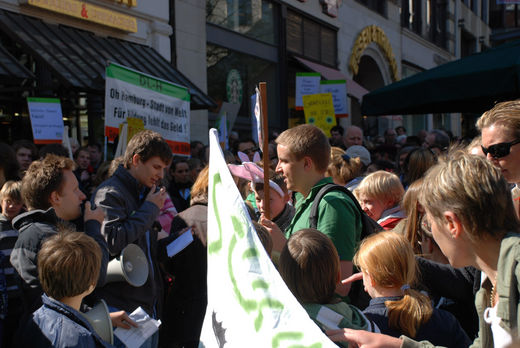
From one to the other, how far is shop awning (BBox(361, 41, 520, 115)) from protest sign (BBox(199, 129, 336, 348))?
4.46m

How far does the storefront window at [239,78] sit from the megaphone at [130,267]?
29.1ft

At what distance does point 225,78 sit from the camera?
12578 millimetres

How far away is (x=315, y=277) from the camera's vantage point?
7.18ft

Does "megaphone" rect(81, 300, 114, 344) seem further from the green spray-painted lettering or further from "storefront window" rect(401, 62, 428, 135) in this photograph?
"storefront window" rect(401, 62, 428, 135)

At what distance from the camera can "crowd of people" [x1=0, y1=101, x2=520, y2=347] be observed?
1676 millimetres

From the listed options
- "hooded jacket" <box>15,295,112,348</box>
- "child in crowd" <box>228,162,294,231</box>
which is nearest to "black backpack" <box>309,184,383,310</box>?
"child in crowd" <box>228,162,294,231</box>

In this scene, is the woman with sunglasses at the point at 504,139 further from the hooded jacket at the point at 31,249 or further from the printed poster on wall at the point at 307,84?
the printed poster on wall at the point at 307,84

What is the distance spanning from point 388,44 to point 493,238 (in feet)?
67.6

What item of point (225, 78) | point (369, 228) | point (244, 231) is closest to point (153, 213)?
point (369, 228)

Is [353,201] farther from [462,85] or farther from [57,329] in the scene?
[462,85]

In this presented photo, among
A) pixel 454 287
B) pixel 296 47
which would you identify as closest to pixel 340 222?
pixel 454 287

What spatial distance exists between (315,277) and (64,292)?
1210 millimetres

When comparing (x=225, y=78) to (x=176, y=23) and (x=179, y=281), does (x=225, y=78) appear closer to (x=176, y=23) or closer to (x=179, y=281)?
(x=176, y=23)

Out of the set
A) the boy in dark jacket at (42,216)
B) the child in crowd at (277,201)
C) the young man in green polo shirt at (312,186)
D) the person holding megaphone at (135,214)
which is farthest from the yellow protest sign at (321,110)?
the boy in dark jacket at (42,216)
